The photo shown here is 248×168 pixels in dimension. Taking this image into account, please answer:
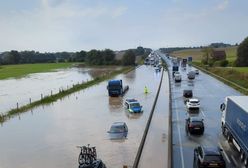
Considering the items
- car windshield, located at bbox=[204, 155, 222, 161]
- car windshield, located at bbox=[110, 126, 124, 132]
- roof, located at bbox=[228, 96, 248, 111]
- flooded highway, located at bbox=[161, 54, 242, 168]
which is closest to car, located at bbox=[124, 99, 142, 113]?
flooded highway, located at bbox=[161, 54, 242, 168]

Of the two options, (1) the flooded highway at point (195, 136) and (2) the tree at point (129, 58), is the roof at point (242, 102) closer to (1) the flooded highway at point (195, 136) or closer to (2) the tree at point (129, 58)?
(1) the flooded highway at point (195, 136)

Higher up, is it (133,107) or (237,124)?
(237,124)

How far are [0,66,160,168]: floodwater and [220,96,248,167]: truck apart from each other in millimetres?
6581

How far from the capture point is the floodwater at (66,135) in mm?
24953

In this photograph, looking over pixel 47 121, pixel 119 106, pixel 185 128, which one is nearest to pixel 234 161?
pixel 185 128

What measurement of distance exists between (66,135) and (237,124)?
14.8 metres

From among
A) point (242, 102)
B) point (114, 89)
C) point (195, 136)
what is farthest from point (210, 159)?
point (114, 89)

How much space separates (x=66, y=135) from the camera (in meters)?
31.9

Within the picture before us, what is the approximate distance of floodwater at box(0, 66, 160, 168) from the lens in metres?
25.0

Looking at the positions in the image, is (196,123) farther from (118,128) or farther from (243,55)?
(243,55)

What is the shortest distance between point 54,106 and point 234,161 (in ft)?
101

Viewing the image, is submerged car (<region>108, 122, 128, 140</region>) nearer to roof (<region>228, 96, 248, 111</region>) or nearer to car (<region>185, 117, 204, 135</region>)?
car (<region>185, 117, 204, 135</region>)

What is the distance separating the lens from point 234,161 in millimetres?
22938

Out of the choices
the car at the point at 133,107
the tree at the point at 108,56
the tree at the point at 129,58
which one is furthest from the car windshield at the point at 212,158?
the tree at the point at 108,56
